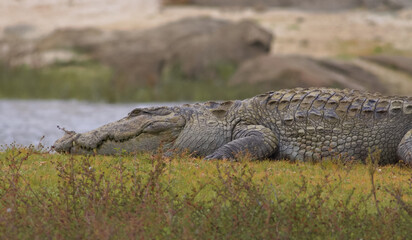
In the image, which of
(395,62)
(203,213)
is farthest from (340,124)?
(395,62)

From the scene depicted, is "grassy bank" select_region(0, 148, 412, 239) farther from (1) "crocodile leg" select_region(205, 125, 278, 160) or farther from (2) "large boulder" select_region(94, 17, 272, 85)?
(2) "large boulder" select_region(94, 17, 272, 85)

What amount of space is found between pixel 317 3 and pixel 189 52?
73.3 feet

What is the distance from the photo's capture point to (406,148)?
321 inches

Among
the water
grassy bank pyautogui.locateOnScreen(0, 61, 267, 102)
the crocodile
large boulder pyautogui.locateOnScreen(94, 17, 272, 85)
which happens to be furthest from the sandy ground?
the crocodile

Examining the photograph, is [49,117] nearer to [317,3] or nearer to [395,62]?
[395,62]

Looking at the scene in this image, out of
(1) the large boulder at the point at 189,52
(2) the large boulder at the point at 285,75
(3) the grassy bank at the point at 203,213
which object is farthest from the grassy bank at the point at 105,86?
(3) the grassy bank at the point at 203,213

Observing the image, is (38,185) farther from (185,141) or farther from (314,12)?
(314,12)

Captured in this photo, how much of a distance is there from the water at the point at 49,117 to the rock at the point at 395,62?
14.0 meters

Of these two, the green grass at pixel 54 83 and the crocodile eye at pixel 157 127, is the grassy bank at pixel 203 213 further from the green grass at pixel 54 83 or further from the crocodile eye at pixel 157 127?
the green grass at pixel 54 83

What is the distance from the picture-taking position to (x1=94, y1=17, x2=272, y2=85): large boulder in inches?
1235

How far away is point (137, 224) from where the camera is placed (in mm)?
5109

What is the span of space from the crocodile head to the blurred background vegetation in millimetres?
13125

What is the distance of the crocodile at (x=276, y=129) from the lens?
8500 millimetres

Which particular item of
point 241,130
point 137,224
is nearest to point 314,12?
point 241,130
